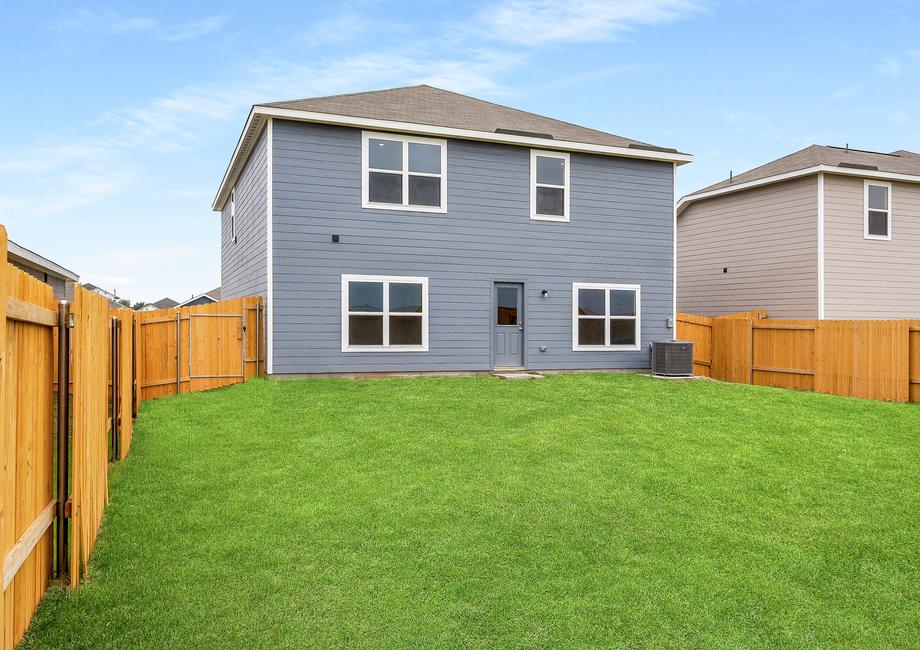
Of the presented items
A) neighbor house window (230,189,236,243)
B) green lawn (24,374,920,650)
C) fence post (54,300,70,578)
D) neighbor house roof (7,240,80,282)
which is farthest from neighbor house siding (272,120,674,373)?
fence post (54,300,70,578)

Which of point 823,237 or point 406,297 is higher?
point 823,237

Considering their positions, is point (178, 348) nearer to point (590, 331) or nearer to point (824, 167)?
point (590, 331)

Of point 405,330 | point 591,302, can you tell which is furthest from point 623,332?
point 405,330

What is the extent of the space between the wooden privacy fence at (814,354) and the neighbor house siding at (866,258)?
9.17 feet

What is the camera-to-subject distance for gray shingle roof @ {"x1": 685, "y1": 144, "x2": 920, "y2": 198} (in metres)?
17.4

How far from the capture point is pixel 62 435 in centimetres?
371

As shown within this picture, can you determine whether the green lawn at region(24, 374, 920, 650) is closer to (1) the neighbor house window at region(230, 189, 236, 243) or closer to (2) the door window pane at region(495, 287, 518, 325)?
(2) the door window pane at region(495, 287, 518, 325)

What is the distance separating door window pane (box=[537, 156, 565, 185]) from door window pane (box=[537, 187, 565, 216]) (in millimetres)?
204

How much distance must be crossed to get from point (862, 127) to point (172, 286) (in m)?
66.0

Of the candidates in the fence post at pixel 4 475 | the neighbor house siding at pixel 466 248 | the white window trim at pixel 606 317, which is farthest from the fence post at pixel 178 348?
the fence post at pixel 4 475

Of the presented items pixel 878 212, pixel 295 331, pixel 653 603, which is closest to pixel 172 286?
pixel 295 331

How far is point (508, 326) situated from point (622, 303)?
3.29 m

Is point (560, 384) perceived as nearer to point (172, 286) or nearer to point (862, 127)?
point (862, 127)

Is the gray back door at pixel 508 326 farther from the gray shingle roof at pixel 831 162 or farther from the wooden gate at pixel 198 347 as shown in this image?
the gray shingle roof at pixel 831 162
